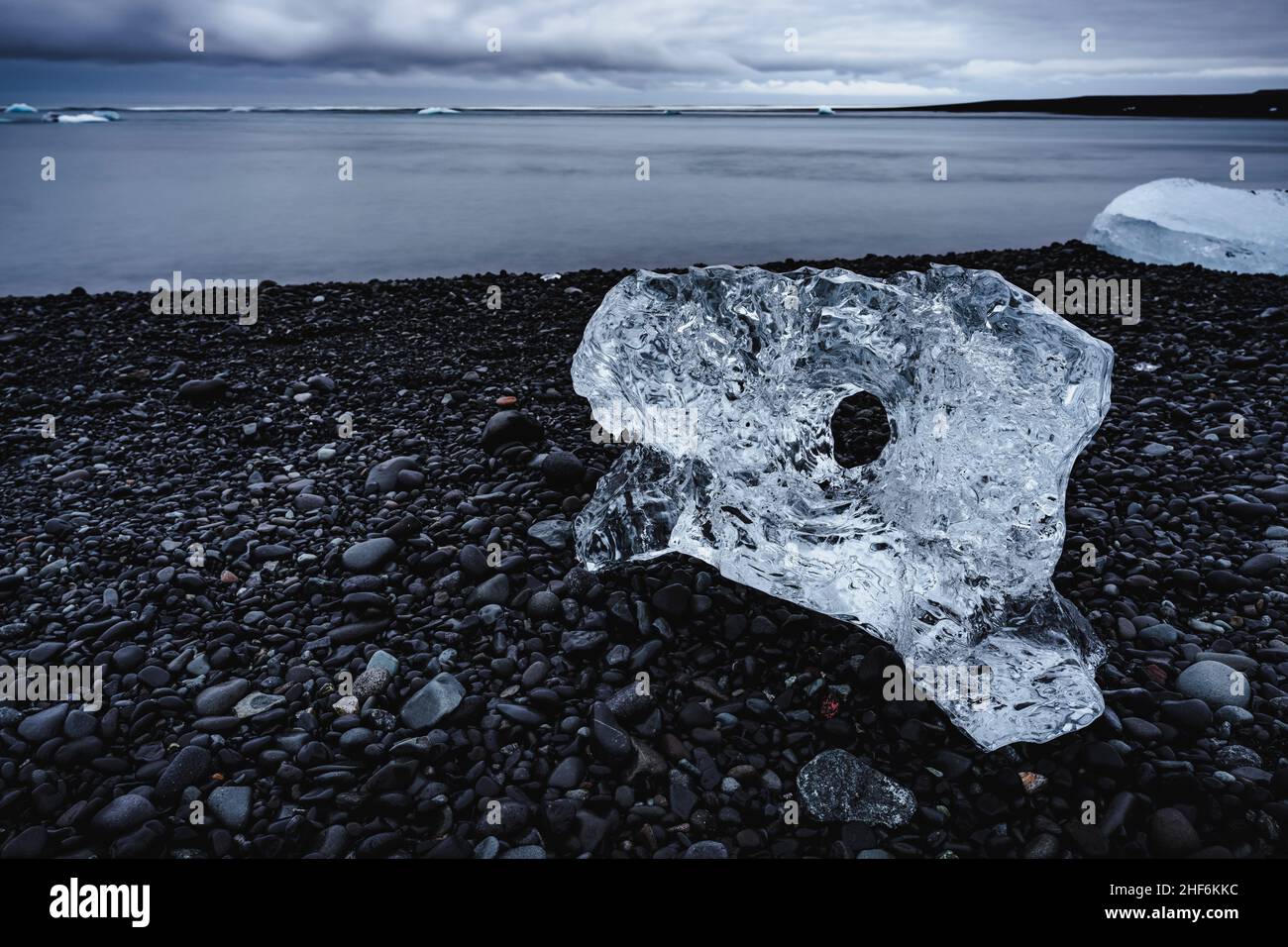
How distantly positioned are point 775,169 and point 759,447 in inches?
948

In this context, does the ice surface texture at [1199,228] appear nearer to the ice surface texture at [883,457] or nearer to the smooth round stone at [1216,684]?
the smooth round stone at [1216,684]

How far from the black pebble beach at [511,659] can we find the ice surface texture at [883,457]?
0.18m

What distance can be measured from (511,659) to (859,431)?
2.79 meters

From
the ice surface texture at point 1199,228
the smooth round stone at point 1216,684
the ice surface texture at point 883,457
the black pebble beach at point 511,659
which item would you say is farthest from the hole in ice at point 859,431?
the ice surface texture at point 1199,228

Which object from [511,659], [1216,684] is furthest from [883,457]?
[511,659]

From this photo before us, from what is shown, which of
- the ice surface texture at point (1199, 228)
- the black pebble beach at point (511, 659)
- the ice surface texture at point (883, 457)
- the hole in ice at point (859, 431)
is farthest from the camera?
the ice surface texture at point (1199, 228)

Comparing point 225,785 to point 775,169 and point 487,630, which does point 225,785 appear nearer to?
point 487,630

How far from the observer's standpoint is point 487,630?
11.2 ft

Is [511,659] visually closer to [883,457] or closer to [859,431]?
[883,457]

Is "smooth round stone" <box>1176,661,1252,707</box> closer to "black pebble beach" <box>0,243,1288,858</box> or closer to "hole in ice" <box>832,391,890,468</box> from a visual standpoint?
"black pebble beach" <box>0,243,1288,858</box>

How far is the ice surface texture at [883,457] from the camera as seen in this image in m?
2.88

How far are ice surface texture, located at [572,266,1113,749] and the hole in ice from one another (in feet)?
3.85

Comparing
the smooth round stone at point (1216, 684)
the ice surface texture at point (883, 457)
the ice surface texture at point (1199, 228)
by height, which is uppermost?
the ice surface texture at point (1199, 228)
